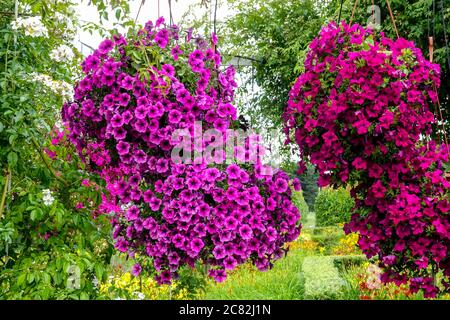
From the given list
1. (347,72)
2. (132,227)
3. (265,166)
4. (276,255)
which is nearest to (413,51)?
(347,72)

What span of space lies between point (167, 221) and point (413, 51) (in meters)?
0.99

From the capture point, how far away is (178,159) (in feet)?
5.37

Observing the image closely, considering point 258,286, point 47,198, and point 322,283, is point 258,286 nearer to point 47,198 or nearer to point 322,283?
point 322,283

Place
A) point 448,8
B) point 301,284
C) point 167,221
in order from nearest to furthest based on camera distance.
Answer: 1. point 167,221
2. point 301,284
3. point 448,8

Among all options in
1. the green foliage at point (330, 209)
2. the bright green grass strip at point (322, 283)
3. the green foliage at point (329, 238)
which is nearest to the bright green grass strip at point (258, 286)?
the bright green grass strip at point (322, 283)

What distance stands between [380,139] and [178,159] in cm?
65

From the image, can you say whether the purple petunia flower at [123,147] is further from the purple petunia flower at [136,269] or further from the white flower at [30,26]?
the white flower at [30,26]

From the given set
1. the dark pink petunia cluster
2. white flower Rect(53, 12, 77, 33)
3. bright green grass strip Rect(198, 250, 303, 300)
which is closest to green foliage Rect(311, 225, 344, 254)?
bright green grass strip Rect(198, 250, 303, 300)

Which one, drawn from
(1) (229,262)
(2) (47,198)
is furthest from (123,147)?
(1) (229,262)

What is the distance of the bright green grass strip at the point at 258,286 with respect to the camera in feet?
13.0

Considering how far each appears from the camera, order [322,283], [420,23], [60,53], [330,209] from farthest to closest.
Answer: [330,209], [420,23], [322,283], [60,53]

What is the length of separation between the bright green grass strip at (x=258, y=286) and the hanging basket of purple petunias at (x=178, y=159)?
82.4 inches
